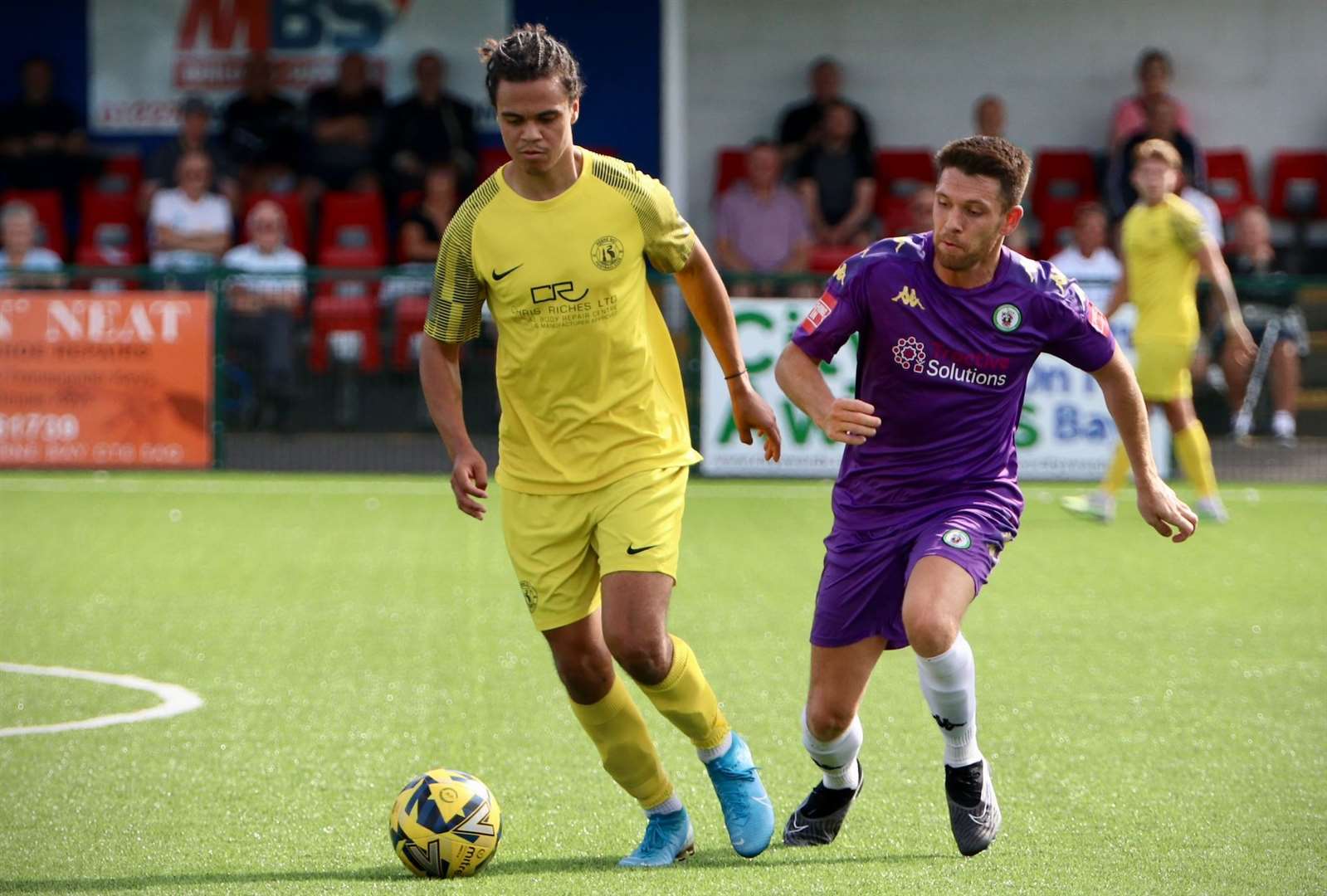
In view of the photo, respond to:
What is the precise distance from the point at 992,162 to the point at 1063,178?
1299cm

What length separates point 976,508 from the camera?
4.70m

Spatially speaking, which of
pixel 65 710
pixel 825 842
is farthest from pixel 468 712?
pixel 825 842

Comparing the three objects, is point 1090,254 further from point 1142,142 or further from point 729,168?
point 729,168

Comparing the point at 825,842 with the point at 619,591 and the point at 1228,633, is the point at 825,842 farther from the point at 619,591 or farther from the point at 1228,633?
the point at 1228,633

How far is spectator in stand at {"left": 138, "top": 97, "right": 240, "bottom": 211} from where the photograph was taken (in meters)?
15.5

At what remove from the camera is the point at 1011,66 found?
1778 centimetres

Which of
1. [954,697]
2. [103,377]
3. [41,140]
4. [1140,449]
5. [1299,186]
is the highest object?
[41,140]

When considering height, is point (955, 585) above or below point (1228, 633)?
above

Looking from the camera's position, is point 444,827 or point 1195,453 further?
point 1195,453

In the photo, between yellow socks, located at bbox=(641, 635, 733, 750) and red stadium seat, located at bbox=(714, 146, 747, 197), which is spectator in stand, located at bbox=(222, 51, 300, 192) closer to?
red stadium seat, located at bbox=(714, 146, 747, 197)

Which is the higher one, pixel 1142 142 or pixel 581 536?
pixel 1142 142

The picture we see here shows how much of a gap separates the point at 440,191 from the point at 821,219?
3299 millimetres

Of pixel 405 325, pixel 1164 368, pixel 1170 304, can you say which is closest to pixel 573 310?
pixel 1164 368

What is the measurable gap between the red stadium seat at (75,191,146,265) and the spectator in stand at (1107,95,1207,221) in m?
8.57
